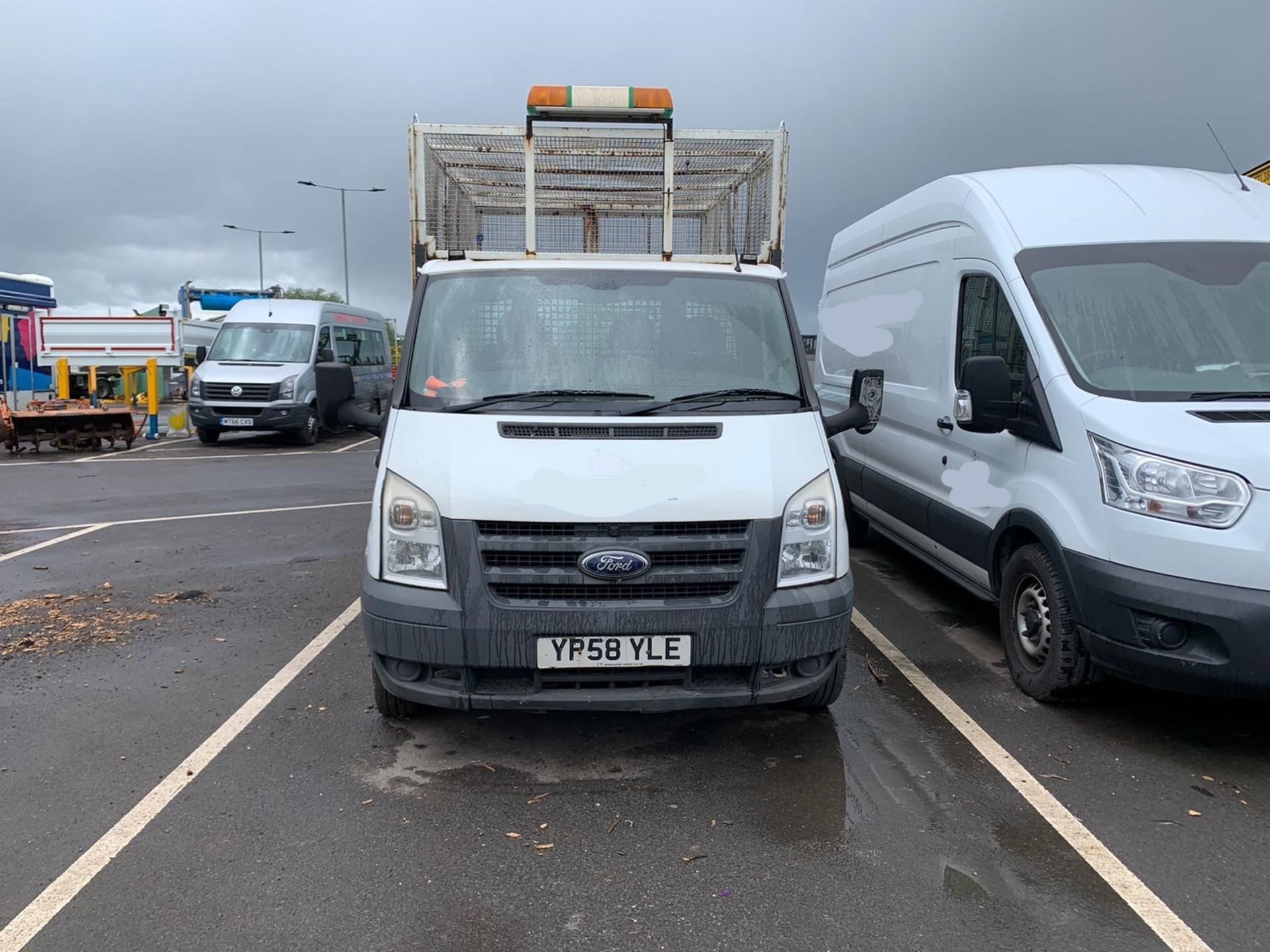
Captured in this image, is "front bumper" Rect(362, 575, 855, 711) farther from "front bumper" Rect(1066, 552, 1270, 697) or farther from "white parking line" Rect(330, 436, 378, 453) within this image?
"white parking line" Rect(330, 436, 378, 453)

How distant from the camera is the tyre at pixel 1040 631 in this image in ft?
13.3

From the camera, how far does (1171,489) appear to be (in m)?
3.51

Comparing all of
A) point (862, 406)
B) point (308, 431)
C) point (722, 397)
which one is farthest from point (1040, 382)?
point (308, 431)

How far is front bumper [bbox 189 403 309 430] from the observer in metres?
16.2

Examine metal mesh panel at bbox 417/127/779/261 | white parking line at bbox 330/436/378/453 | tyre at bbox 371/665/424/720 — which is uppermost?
metal mesh panel at bbox 417/127/779/261

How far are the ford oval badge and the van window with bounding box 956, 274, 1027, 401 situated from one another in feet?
7.42

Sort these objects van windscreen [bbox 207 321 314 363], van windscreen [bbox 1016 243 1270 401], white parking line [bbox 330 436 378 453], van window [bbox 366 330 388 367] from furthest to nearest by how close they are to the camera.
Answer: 1. van window [bbox 366 330 388 367]
2. van windscreen [bbox 207 321 314 363]
3. white parking line [bbox 330 436 378 453]
4. van windscreen [bbox 1016 243 1270 401]

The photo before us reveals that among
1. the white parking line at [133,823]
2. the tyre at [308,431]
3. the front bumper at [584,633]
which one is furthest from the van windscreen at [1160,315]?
the tyre at [308,431]

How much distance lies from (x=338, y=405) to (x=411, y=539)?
1.36 metres

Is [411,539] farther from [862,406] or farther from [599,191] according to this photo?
[599,191]

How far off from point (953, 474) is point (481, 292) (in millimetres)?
2915

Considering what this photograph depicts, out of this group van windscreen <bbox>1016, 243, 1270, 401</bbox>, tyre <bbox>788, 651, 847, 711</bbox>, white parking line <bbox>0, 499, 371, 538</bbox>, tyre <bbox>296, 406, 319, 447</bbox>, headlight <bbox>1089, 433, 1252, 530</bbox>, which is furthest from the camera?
tyre <bbox>296, 406, 319, 447</bbox>

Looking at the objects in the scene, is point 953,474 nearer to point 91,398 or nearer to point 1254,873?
point 1254,873

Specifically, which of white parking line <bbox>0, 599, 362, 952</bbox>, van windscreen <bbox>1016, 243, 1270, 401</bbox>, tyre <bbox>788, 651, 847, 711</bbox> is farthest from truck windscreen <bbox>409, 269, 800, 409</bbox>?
white parking line <bbox>0, 599, 362, 952</bbox>
